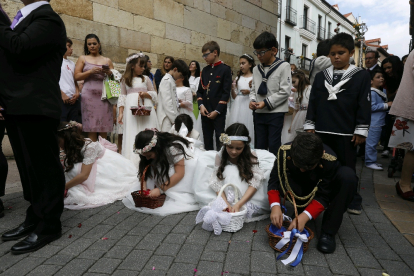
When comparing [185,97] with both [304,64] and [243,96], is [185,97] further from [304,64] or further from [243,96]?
[304,64]

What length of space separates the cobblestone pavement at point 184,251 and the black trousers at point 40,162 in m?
0.26

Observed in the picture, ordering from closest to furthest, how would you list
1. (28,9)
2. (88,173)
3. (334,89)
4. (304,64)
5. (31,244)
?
(28,9)
(31,244)
(334,89)
(88,173)
(304,64)

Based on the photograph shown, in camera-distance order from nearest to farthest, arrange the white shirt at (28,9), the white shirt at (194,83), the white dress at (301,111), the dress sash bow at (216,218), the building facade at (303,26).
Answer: the white shirt at (28,9) < the dress sash bow at (216,218) < the white dress at (301,111) < the white shirt at (194,83) < the building facade at (303,26)

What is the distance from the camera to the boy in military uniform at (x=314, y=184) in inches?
93.5

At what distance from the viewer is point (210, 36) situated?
847 cm

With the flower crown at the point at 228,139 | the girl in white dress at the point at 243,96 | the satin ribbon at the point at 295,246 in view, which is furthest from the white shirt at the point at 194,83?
the satin ribbon at the point at 295,246

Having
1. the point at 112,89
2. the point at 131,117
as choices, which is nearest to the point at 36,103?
the point at 112,89

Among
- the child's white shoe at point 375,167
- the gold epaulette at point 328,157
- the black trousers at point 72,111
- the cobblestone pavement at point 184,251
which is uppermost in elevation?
the black trousers at point 72,111

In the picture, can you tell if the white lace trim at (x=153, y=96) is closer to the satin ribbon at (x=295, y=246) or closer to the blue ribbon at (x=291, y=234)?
the blue ribbon at (x=291, y=234)

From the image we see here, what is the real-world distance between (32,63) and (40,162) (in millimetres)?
742

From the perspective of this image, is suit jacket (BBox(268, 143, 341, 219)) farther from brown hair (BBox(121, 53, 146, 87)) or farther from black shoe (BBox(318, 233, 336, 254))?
brown hair (BBox(121, 53, 146, 87))

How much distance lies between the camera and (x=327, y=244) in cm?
244

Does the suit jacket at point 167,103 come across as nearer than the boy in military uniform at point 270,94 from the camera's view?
No

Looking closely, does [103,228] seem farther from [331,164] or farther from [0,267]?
[331,164]
